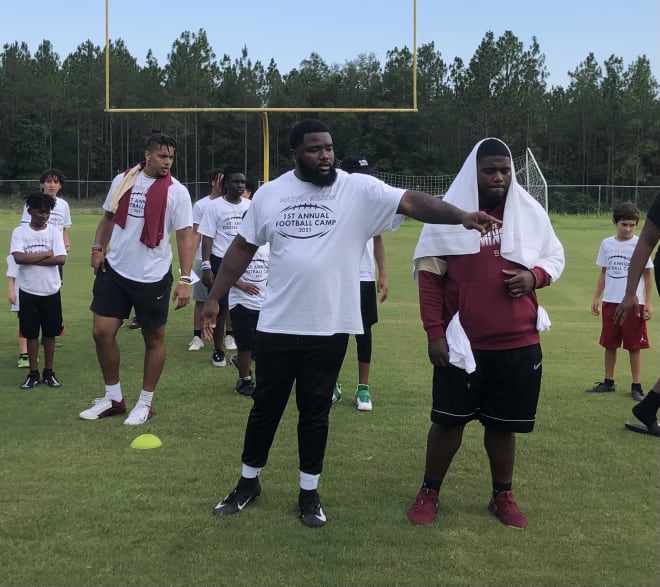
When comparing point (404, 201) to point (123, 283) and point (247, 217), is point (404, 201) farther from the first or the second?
point (123, 283)

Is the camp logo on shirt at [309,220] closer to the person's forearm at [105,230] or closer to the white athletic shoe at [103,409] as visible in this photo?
the person's forearm at [105,230]

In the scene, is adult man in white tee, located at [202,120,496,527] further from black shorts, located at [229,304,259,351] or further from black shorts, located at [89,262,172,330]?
black shorts, located at [229,304,259,351]

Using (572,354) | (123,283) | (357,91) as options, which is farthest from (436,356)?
(357,91)

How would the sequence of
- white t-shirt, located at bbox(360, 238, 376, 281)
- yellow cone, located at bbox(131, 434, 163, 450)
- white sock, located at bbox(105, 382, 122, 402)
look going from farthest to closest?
white t-shirt, located at bbox(360, 238, 376, 281)
white sock, located at bbox(105, 382, 122, 402)
yellow cone, located at bbox(131, 434, 163, 450)

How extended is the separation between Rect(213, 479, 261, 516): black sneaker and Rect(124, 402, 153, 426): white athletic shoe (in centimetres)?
170

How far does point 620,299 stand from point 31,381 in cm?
567

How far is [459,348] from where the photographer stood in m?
3.60

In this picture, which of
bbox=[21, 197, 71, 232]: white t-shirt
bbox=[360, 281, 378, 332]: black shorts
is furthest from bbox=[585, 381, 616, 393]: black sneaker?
bbox=[21, 197, 71, 232]: white t-shirt

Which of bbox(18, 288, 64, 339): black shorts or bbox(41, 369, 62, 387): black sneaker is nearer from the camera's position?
bbox(41, 369, 62, 387): black sneaker

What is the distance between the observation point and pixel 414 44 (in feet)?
74.4

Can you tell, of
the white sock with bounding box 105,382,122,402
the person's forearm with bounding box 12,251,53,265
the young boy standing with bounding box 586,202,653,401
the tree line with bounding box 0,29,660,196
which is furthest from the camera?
the tree line with bounding box 0,29,660,196

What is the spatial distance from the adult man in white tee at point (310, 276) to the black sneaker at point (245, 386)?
2437mm

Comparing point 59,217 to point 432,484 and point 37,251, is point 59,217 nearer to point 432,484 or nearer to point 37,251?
point 37,251

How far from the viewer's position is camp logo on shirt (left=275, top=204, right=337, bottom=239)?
12.3 feet
